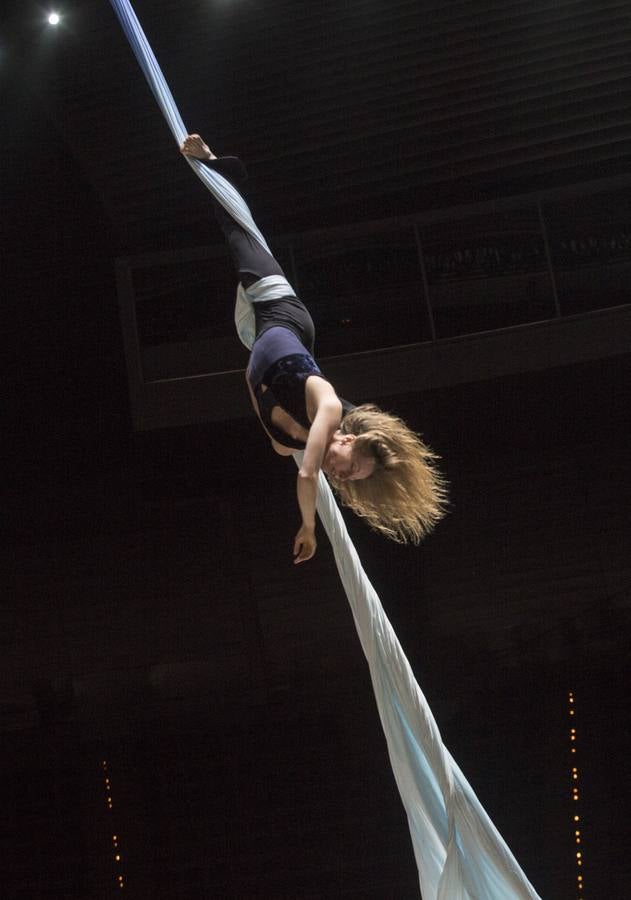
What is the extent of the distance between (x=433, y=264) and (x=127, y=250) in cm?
194

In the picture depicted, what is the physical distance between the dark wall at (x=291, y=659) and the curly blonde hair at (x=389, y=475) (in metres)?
2.12

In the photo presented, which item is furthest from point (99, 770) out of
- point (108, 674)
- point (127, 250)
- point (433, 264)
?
point (433, 264)

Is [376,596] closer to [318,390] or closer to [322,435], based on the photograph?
[322,435]

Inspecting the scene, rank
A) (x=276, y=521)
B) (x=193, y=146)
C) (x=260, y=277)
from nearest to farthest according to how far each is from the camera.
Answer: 1. (x=260, y=277)
2. (x=193, y=146)
3. (x=276, y=521)

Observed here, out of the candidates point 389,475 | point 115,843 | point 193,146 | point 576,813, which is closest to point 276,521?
point 115,843

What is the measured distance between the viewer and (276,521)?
317 inches

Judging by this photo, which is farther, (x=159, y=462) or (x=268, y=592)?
(x=268, y=592)

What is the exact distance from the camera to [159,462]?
668cm

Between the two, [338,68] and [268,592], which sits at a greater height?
[338,68]

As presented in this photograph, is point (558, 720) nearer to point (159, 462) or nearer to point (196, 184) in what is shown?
point (159, 462)

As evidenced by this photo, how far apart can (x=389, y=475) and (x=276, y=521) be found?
5.17 meters

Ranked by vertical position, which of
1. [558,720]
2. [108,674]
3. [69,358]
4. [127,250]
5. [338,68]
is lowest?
[558,720]

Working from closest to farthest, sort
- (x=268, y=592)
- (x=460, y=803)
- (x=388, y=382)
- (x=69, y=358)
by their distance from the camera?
(x=460, y=803) → (x=388, y=382) → (x=69, y=358) → (x=268, y=592)

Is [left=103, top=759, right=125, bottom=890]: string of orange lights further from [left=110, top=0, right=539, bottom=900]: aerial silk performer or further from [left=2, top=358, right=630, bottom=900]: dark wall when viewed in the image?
[left=110, top=0, right=539, bottom=900]: aerial silk performer
